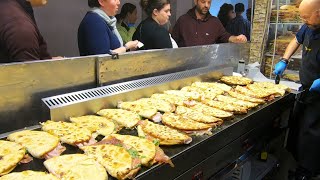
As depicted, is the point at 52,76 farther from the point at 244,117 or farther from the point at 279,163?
the point at 279,163

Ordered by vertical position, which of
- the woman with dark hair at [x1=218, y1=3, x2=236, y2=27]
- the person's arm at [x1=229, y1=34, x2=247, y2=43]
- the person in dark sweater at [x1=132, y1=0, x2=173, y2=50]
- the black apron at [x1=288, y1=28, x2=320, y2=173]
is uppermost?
the woman with dark hair at [x1=218, y1=3, x2=236, y2=27]

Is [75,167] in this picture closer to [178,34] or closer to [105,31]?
[105,31]

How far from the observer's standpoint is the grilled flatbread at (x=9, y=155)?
1.22m

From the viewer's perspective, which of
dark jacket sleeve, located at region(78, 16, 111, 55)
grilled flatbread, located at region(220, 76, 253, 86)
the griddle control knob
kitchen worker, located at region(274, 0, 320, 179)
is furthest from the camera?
grilled flatbread, located at region(220, 76, 253, 86)

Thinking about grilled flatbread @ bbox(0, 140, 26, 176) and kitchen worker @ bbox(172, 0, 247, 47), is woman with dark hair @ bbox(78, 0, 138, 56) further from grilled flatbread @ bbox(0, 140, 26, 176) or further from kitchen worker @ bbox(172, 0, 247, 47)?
kitchen worker @ bbox(172, 0, 247, 47)

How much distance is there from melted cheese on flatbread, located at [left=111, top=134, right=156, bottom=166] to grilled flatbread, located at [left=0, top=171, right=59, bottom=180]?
1.36 feet

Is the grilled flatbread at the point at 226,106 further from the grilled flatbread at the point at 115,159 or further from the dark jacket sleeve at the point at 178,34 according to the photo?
the dark jacket sleeve at the point at 178,34

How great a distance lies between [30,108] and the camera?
1.75 metres

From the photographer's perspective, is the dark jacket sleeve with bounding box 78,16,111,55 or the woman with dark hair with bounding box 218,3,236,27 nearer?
the dark jacket sleeve with bounding box 78,16,111,55

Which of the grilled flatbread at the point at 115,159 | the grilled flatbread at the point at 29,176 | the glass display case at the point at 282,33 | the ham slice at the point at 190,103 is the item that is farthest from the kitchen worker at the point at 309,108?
the grilled flatbread at the point at 29,176

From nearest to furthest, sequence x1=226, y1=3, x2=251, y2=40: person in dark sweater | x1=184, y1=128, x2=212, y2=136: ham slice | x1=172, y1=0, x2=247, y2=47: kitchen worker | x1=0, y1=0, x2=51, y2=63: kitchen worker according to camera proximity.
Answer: x1=184, y1=128, x2=212, y2=136: ham slice < x1=0, y1=0, x2=51, y2=63: kitchen worker < x1=172, y1=0, x2=247, y2=47: kitchen worker < x1=226, y1=3, x2=251, y2=40: person in dark sweater

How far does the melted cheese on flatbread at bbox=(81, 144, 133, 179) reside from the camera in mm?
1242

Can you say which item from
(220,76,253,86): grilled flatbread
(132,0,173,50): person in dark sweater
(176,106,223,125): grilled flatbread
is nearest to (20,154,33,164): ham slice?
(176,106,223,125): grilled flatbread

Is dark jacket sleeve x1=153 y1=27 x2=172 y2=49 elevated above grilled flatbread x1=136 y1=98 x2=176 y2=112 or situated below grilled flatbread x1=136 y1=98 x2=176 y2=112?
above
